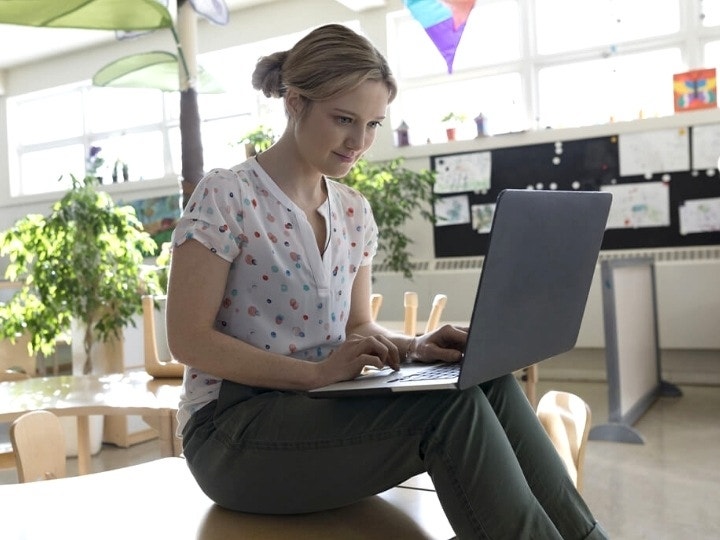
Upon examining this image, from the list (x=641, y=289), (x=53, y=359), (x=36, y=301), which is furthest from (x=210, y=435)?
(x=53, y=359)

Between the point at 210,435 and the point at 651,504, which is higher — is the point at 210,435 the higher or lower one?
the higher one

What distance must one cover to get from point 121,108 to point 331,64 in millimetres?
7359

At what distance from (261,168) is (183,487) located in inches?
18.8

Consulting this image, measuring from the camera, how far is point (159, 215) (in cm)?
730

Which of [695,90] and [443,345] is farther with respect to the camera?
[695,90]

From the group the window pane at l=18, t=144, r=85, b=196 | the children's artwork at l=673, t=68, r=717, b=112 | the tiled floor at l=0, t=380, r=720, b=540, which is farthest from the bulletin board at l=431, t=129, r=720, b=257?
the window pane at l=18, t=144, r=85, b=196

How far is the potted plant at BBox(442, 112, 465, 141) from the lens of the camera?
5.93 meters

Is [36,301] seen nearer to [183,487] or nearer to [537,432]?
[183,487]

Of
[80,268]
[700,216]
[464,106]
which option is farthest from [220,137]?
[700,216]

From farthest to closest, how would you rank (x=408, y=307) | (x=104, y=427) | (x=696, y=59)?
(x=696, y=59) → (x=104, y=427) → (x=408, y=307)

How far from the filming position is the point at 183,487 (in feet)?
3.81

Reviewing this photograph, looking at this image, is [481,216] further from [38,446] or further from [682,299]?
[38,446]

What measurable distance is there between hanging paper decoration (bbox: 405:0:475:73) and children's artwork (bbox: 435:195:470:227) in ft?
11.2

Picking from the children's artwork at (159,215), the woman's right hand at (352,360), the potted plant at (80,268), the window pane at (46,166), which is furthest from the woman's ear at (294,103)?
the window pane at (46,166)
